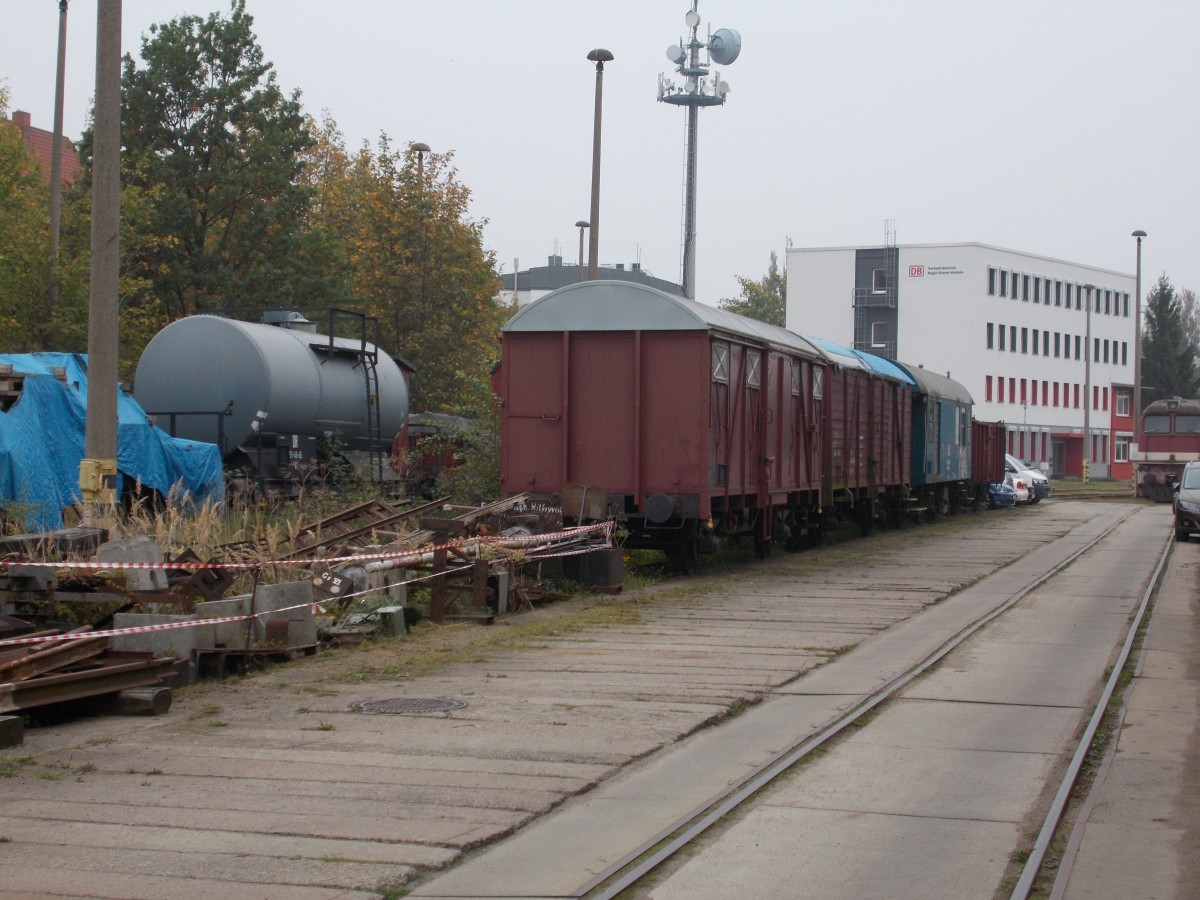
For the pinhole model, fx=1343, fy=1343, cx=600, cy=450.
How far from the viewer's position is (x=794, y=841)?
6.07 metres

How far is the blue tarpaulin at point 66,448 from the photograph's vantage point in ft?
54.9

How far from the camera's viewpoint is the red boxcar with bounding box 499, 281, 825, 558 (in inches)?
670

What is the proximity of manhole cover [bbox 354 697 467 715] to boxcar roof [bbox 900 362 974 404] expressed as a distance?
2297 centimetres

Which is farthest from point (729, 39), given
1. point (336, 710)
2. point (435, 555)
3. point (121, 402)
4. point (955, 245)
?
point (336, 710)

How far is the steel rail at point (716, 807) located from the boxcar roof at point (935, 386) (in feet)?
67.1

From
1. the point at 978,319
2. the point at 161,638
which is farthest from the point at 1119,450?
the point at 161,638

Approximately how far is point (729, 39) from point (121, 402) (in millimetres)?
48274

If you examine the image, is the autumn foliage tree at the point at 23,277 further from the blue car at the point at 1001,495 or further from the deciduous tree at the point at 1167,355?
the deciduous tree at the point at 1167,355

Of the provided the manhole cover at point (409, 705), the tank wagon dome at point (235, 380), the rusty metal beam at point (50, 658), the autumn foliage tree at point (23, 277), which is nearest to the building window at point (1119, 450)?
the autumn foliage tree at point (23, 277)

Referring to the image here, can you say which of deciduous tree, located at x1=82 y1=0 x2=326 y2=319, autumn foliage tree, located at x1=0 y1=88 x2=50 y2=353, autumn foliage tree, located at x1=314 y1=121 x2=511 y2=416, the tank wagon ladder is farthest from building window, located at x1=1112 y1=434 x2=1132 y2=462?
autumn foliage tree, located at x1=0 y1=88 x2=50 y2=353

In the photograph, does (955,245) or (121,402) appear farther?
(955,245)

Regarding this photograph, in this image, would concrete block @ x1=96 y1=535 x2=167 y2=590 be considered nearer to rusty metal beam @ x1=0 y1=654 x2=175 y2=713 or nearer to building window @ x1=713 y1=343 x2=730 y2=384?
rusty metal beam @ x1=0 y1=654 x2=175 y2=713

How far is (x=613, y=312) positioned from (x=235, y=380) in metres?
6.17

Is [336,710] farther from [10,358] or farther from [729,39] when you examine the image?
[729,39]
